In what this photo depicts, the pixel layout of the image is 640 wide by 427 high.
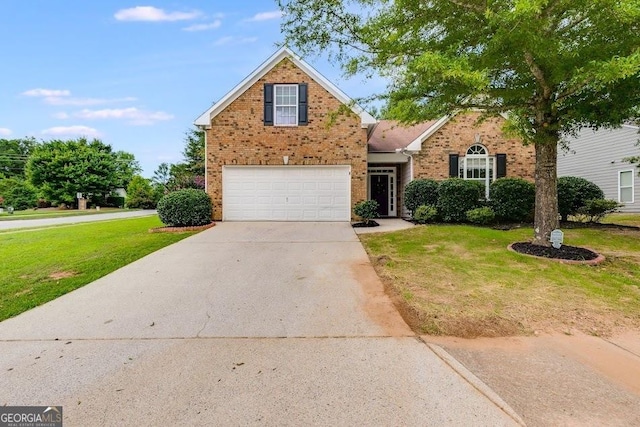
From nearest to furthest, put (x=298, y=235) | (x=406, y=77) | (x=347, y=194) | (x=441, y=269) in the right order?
(x=441, y=269), (x=406, y=77), (x=298, y=235), (x=347, y=194)

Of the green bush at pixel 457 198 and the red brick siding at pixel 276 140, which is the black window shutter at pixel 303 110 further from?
the green bush at pixel 457 198

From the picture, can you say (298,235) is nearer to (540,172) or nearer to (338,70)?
(338,70)

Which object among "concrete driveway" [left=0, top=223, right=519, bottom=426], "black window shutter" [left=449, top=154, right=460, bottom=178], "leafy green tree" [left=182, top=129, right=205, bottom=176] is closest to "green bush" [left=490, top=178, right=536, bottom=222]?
"black window shutter" [left=449, top=154, right=460, bottom=178]

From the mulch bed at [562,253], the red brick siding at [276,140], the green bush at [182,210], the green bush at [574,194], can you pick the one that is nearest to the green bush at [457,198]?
the green bush at [574,194]

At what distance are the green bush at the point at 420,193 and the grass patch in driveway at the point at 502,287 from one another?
165 inches

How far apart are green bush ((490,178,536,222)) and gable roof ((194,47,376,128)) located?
18.2ft

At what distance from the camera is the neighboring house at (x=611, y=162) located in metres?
15.9

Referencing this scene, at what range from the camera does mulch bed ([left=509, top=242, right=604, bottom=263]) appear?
6.91 metres

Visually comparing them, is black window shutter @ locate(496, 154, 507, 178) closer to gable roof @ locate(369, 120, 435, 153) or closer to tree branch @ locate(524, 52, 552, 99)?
gable roof @ locate(369, 120, 435, 153)

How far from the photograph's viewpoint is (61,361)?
3.24m

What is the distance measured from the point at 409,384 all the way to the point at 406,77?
6284 millimetres

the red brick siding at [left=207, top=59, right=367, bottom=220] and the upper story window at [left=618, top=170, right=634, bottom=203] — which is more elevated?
the red brick siding at [left=207, top=59, right=367, bottom=220]

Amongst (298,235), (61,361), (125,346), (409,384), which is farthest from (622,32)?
(61,361)

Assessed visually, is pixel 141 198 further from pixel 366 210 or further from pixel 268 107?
pixel 366 210
